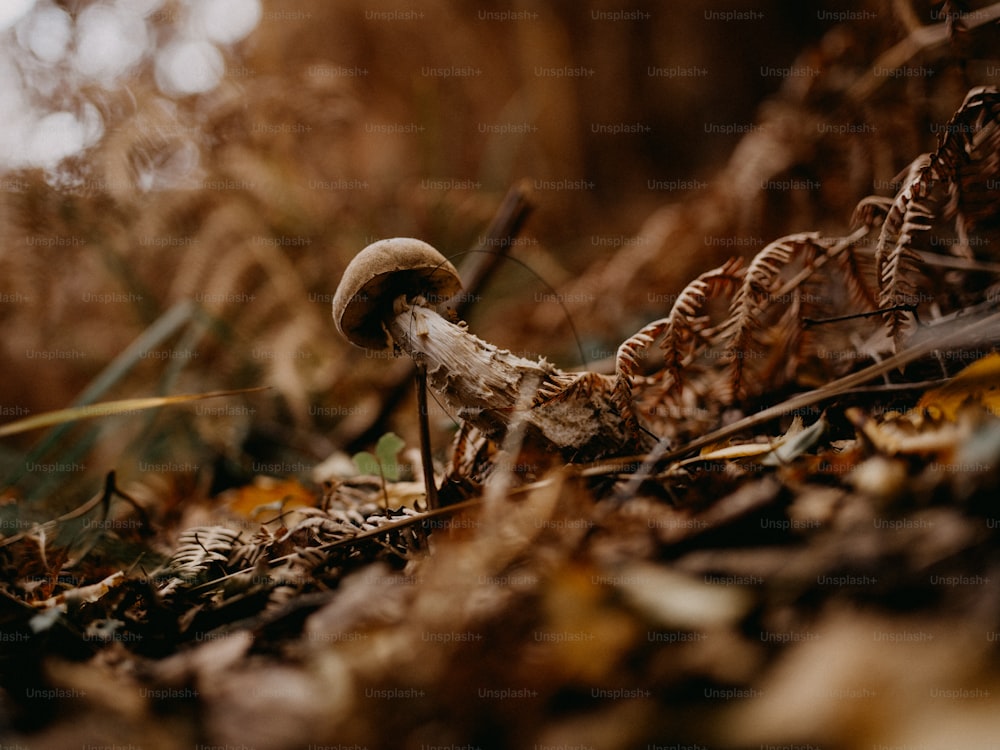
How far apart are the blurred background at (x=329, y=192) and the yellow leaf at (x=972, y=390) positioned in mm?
1151

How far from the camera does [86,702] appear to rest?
0.87 meters

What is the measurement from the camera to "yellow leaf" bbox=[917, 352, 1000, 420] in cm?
105

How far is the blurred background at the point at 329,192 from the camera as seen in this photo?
2.65 metres

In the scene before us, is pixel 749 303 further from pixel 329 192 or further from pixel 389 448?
pixel 329 192

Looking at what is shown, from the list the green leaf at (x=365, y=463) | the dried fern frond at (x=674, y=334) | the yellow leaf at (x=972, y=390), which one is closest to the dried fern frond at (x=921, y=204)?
the yellow leaf at (x=972, y=390)

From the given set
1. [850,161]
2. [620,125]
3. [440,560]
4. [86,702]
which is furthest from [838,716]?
[620,125]

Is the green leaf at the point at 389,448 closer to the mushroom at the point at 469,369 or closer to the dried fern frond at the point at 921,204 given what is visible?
the mushroom at the point at 469,369

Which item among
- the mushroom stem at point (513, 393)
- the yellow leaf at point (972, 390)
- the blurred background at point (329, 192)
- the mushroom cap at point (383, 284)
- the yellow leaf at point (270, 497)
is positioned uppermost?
the blurred background at point (329, 192)

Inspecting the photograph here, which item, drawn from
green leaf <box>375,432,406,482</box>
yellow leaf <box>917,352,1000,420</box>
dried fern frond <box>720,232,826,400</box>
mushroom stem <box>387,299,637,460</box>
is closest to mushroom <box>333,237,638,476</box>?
mushroom stem <box>387,299,637,460</box>

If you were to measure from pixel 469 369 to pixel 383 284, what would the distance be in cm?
37

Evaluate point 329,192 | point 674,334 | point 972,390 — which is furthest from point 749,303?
point 329,192

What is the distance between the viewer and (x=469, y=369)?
1466 mm

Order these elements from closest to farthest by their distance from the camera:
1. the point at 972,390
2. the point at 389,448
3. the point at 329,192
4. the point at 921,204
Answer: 1. the point at 972,390
2. the point at 921,204
3. the point at 389,448
4. the point at 329,192

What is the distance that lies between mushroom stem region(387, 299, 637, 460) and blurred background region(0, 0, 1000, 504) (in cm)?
57
